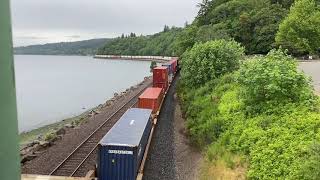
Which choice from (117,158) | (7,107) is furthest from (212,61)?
(7,107)

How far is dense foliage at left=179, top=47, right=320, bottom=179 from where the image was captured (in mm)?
15617

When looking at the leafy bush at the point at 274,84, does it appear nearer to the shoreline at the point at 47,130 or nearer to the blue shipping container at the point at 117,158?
the blue shipping container at the point at 117,158

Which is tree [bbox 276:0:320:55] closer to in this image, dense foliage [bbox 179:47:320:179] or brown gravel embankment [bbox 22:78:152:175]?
dense foliage [bbox 179:47:320:179]

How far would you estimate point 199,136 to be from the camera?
2556 cm

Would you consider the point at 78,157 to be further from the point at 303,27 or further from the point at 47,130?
the point at 303,27

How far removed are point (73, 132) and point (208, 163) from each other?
1375 cm

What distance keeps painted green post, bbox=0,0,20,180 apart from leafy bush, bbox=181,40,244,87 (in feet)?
112

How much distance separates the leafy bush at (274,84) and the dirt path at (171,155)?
4.79 meters

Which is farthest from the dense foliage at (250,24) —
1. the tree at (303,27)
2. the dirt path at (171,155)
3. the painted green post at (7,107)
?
the painted green post at (7,107)

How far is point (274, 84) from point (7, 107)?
19586mm

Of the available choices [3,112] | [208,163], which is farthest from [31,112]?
[3,112]

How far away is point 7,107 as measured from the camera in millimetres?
1742

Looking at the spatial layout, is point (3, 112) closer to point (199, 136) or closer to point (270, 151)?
point (270, 151)

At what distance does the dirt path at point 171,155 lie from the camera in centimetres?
2020
